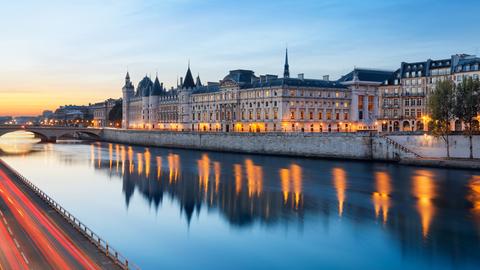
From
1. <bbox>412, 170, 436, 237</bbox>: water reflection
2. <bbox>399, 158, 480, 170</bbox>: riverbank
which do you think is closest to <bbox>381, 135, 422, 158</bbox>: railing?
<bbox>399, 158, 480, 170</bbox>: riverbank

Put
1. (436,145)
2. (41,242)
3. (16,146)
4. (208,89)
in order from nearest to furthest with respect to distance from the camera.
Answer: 1. (41,242)
2. (436,145)
3. (16,146)
4. (208,89)

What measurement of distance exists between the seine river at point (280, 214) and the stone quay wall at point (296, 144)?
532 cm

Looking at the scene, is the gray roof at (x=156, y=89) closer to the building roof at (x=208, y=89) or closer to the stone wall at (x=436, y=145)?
the building roof at (x=208, y=89)

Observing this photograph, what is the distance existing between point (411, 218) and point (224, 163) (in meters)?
A: 34.3

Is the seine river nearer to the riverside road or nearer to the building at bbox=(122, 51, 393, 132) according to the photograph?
the riverside road

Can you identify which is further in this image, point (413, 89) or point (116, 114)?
point (116, 114)

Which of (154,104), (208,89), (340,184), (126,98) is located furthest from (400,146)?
(126,98)

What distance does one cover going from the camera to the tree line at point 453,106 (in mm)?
53281

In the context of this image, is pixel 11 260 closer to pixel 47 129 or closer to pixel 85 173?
pixel 85 173

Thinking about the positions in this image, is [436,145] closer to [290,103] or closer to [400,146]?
[400,146]

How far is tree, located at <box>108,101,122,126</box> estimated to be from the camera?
165 metres

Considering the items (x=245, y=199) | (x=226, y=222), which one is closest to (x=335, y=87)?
(x=245, y=199)

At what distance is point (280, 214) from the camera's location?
31234 millimetres

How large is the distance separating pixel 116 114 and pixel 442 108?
420 ft
